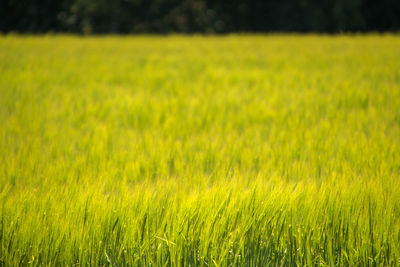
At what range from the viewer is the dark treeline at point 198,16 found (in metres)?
19.6

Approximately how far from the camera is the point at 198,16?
21.1 m

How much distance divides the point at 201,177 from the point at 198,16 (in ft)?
67.6

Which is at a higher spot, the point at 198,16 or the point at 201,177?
the point at 198,16

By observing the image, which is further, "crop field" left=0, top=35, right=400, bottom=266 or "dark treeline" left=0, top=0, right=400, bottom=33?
"dark treeline" left=0, top=0, right=400, bottom=33

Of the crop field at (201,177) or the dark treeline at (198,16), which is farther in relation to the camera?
the dark treeline at (198,16)

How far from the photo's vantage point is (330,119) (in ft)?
9.78

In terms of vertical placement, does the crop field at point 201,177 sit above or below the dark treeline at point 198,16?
below

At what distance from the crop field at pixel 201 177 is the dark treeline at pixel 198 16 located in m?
17.0

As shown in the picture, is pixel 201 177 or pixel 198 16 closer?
pixel 201 177

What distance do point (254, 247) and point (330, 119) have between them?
75.4 inches

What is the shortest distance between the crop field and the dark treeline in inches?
669

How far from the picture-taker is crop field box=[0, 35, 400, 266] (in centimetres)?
132

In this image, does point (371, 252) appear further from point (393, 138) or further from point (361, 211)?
point (393, 138)

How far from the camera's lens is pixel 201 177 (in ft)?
5.51
